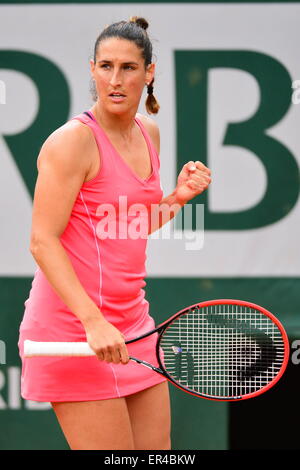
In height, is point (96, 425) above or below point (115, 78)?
below

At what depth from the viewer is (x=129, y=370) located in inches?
90.3

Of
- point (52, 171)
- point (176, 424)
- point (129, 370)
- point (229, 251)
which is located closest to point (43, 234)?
point (52, 171)

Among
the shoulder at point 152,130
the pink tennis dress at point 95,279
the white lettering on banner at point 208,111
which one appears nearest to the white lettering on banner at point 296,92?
the white lettering on banner at point 208,111

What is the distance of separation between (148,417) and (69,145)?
830mm

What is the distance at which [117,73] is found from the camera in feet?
7.23

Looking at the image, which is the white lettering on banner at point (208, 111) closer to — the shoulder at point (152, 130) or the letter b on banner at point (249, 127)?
the letter b on banner at point (249, 127)

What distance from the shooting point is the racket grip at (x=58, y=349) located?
213cm

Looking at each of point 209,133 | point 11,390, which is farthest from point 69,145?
point 11,390

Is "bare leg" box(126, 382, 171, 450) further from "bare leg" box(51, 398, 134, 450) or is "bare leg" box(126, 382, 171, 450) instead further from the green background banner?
the green background banner

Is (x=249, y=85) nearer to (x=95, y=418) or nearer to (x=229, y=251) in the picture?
(x=229, y=251)

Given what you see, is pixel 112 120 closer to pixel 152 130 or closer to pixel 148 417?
pixel 152 130

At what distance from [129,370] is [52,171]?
24.2 inches

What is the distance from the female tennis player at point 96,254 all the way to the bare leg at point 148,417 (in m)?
0.04

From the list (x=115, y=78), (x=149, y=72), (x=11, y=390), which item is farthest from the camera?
(x=11, y=390)
